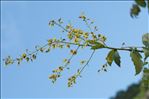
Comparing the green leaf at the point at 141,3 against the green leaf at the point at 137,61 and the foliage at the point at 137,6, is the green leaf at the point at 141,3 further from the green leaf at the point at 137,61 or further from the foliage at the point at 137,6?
the green leaf at the point at 137,61

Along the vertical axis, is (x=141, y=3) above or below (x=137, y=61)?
above

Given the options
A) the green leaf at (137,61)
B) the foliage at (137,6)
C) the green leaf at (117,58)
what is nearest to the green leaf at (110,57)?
the green leaf at (117,58)

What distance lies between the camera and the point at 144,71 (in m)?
3.77

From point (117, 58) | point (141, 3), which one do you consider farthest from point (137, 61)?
point (141, 3)

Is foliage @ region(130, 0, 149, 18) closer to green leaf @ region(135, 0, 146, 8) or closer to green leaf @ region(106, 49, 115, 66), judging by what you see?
green leaf @ region(135, 0, 146, 8)

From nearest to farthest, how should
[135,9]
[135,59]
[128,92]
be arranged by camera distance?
[135,9] → [135,59] → [128,92]

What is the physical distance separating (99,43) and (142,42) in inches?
12.0

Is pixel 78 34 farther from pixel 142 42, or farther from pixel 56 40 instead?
pixel 142 42

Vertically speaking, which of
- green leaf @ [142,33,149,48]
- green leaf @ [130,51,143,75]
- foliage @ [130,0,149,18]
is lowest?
green leaf @ [130,51,143,75]

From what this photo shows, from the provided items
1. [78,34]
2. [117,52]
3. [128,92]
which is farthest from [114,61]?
[128,92]

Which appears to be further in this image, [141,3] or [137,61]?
[137,61]

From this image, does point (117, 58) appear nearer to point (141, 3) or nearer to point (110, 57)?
point (110, 57)

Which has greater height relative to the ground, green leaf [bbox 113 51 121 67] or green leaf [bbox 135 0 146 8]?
green leaf [bbox 135 0 146 8]

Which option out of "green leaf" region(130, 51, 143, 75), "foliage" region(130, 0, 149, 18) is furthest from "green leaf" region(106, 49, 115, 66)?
"foliage" region(130, 0, 149, 18)
